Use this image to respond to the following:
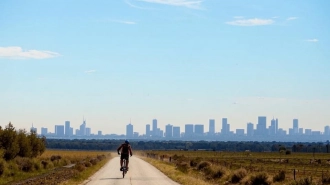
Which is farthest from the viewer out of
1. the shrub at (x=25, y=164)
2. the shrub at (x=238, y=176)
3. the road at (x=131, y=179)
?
the shrub at (x=25, y=164)

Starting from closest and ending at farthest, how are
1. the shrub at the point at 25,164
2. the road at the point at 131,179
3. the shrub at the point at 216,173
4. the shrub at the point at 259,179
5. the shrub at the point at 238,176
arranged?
the road at the point at 131,179 → the shrub at the point at 259,179 → the shrub at the point at 238,176 → the shrub at the point at 216,173 → the shrub at the point at 25,164

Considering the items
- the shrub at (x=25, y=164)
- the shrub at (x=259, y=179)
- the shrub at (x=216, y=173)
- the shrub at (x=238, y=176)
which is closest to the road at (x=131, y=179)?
the shrub at (x=216, y=173)

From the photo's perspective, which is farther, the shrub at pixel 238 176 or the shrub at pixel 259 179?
the shrub at pixel 238 176

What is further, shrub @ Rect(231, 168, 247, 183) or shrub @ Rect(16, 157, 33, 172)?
shrub @ Rect(16, 157, 33, 172)

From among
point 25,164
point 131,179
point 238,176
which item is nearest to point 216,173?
point 238,176

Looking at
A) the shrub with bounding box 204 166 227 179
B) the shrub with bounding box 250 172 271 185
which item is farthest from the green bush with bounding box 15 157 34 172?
the shrub with bounding box 250 172 271 185

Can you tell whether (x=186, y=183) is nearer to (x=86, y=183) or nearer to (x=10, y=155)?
(x=86, y=183)

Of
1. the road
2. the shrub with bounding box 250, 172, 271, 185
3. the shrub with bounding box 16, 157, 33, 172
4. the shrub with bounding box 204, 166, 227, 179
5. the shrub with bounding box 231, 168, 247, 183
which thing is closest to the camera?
the road

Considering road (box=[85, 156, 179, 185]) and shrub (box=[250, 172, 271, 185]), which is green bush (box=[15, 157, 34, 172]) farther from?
shrub (box=[250, 172, 271, 185])

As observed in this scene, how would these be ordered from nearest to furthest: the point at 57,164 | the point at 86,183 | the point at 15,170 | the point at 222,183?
the point at 86,183
the point at 222,183
the point at 15,170
the point at 57,164

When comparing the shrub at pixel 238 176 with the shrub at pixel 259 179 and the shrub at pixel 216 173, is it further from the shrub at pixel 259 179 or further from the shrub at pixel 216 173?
the shrub at pixel 216 173

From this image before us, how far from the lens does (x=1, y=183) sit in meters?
42.2

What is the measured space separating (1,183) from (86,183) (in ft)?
37.3


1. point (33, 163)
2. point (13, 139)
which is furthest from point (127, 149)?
point (13, 139)
